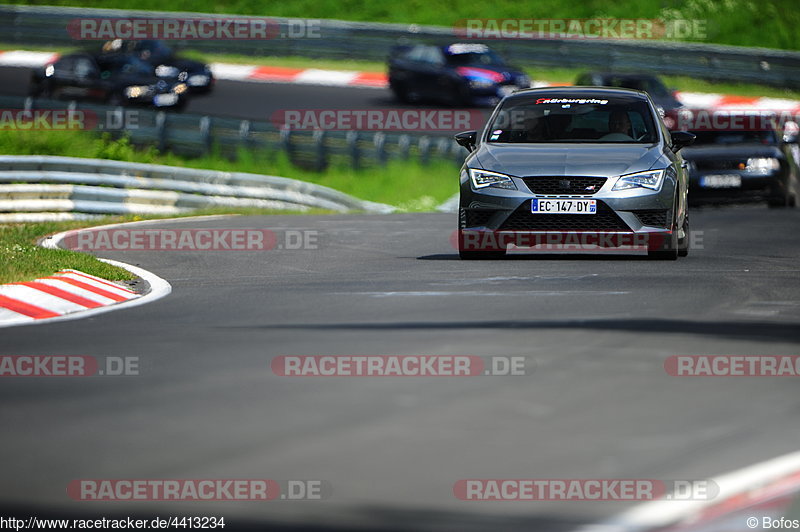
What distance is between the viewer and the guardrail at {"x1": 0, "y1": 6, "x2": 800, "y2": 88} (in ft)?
121

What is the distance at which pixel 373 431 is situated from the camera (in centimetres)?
609

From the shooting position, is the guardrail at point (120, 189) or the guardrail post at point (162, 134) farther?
the guardrail post at point (162, 134)

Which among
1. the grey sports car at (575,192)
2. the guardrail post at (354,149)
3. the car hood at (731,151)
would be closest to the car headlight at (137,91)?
the guardrail post at (354,149)

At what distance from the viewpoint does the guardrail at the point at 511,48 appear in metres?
36.9

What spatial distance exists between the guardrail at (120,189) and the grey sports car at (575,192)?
8930 millimetres

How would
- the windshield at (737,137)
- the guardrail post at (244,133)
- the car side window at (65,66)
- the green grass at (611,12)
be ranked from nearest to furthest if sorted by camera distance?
the windshield at (737,137)
the guardrail post at (244,133)
the car side window at (65,66)
the green grass at (611,12)

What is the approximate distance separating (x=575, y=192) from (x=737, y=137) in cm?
1008

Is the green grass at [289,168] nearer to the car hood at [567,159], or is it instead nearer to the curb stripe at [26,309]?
the car hood at [567,159]

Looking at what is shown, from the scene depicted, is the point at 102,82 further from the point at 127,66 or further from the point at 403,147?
the point at 403,147

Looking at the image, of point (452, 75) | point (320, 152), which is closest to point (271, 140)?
point (320, 152)

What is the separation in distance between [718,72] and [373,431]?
32779 mm

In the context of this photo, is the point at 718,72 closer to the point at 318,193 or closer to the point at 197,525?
the point at 318,193

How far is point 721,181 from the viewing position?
21250mm

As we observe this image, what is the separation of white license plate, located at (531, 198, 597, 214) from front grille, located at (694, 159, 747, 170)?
9120 millimetres
